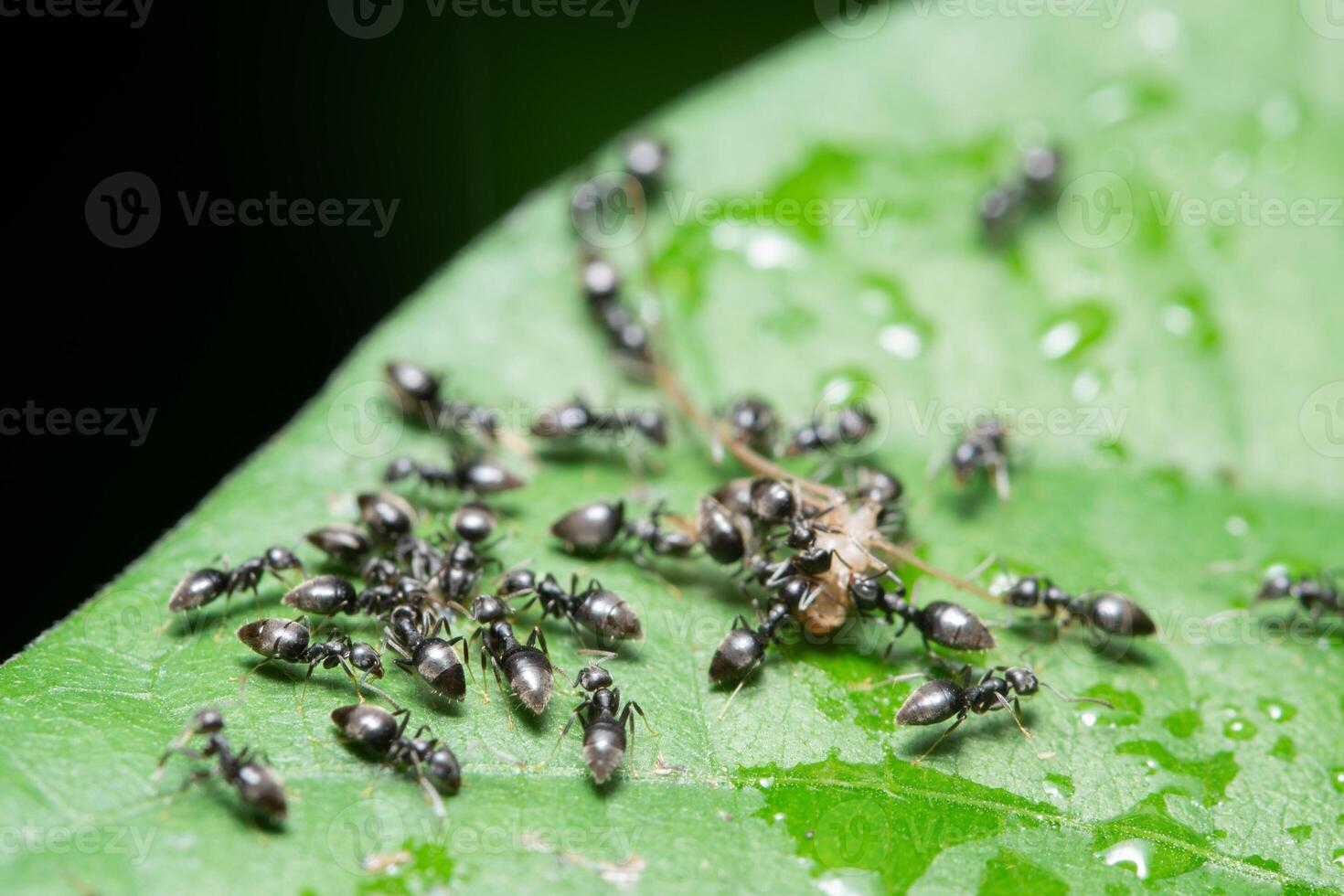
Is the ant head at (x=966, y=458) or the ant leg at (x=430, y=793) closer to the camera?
the ant leg at (x=430, y=793)

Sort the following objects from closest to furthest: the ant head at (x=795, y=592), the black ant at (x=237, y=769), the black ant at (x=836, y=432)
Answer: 1. the black ant at (x=237, y=769)
2. the ant head at (x=795, y=592)
3. the black ant at (x=836, y=432)

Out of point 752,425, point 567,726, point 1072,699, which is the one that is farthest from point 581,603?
point 1072,699

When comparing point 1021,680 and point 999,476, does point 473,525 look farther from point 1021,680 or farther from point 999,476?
point 999,476

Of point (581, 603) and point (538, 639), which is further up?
point (581, 603)

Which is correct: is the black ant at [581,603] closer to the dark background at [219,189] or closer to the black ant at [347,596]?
the black ant at [347,596]

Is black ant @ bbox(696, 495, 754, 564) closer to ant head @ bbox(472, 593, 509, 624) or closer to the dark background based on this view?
ant head @ bbox(472, 593, 509, 624)

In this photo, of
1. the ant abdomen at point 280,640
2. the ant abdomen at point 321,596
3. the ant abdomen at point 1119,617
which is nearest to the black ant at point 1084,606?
the ant abdomen at point 1119,617

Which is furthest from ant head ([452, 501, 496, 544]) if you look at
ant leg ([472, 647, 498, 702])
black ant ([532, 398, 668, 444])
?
ant leg ([472, 647, 498, 702])
